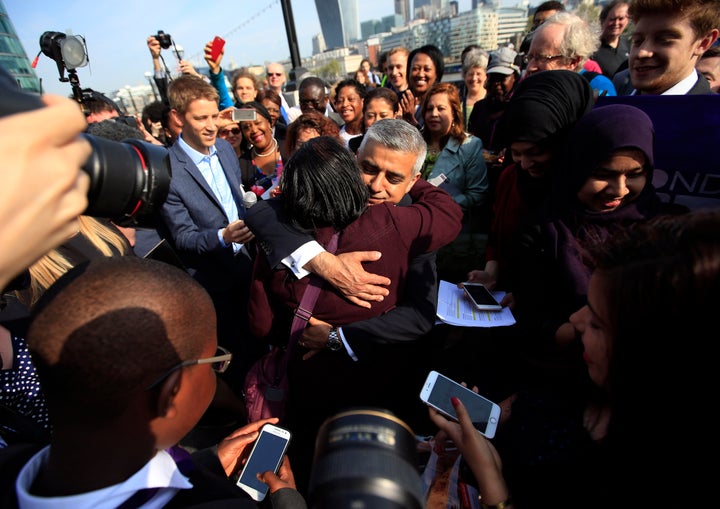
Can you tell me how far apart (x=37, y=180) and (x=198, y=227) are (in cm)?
243

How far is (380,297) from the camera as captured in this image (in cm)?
160

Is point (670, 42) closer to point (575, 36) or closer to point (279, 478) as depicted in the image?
point (575, 36)

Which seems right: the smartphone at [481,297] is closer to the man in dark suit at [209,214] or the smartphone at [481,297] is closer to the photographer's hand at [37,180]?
the man in dark suit at [209,214]

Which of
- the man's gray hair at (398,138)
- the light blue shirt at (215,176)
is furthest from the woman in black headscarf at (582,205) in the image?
the light blue shirt at (215,176)

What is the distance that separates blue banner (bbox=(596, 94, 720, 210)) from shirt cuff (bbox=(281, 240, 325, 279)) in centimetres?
174

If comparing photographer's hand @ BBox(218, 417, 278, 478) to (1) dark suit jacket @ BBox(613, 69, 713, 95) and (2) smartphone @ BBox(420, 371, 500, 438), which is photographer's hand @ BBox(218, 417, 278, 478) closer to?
(2) smartphone @ BBox(420, 371, 500, 438)

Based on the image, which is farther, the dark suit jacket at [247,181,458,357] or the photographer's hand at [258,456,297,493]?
the dark suit jacket at [247,181,458,357]

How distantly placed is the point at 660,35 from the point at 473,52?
2.97 metres

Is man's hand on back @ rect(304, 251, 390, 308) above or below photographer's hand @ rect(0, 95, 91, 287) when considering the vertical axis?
below

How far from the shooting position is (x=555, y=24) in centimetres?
289

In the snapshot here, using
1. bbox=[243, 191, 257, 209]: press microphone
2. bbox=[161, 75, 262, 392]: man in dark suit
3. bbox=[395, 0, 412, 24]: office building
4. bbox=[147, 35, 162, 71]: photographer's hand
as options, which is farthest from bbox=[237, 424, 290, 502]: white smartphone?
bbox=[395, 0, 412, 24]: office building

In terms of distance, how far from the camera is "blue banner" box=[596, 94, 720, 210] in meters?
1.62

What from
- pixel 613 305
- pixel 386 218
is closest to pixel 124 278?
pixel 386 218

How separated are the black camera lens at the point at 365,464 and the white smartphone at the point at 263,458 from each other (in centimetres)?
81
